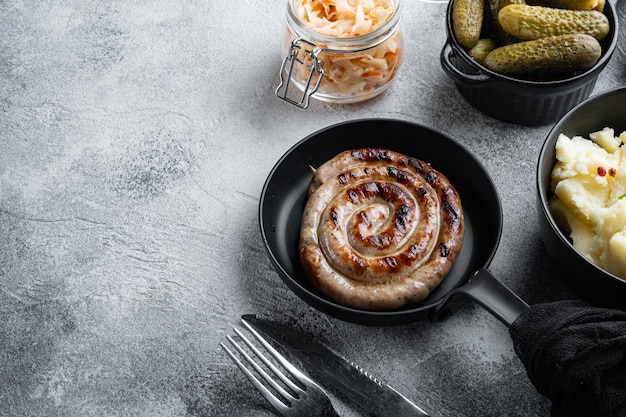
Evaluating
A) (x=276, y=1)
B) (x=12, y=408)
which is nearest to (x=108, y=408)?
(x=12, y=408)

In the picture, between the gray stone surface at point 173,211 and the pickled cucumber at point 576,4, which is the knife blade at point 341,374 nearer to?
the gray stone surface at point 173,211

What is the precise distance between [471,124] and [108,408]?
A: 168 centimetres

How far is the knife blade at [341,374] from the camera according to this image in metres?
2.02

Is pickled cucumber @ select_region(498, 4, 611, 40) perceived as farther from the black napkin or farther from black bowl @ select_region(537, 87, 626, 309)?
the black napkin

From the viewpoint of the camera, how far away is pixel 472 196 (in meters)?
2.48

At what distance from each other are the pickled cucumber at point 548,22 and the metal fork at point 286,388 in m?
1.44

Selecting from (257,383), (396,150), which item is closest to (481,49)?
(396,150)

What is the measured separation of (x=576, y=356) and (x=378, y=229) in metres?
0.73

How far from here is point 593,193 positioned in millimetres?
2205

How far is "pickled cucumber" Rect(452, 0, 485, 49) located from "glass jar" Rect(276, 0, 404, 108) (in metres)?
0.22

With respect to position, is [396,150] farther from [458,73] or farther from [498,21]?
[498,21]

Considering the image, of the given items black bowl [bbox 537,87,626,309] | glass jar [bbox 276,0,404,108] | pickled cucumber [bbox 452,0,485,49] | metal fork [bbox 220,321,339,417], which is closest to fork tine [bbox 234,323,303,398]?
metal fork [bbox 220,321,339,417]

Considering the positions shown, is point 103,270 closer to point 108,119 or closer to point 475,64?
point 108,119

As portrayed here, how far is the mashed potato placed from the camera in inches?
81.3
